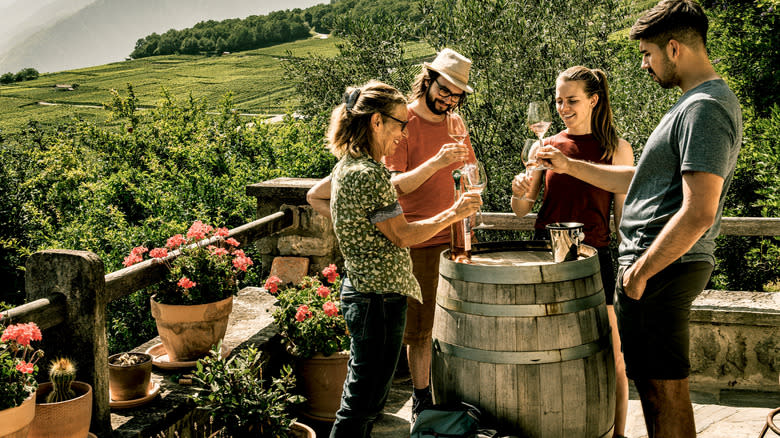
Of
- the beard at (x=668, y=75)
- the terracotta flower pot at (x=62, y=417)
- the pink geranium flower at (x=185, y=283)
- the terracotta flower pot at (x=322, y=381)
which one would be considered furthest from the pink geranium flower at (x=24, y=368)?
the beard at (x=668, y=75)

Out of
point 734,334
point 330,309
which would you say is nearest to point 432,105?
point 330,309

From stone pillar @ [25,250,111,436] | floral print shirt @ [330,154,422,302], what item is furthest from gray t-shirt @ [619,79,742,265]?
stone pillar @ [25,250,111,436]

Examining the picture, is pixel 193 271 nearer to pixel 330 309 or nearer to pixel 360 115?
pixel 330 309

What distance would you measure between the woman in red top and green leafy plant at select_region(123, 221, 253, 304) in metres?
1.52

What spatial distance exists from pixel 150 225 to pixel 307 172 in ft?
7.24

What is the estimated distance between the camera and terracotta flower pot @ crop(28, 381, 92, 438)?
94.0 inches

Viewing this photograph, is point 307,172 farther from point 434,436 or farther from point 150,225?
point 434,436

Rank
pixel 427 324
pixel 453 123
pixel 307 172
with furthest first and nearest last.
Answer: pixel 307 172 < pixel 427 324 < pixel 453 123

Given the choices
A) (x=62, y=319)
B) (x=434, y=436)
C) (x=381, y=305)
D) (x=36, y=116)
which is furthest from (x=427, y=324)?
(x=36, y=116)

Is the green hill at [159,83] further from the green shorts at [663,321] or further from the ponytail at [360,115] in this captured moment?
the green shorts at [663,321]

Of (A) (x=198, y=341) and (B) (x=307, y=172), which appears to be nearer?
(A) (x=198, y=341)

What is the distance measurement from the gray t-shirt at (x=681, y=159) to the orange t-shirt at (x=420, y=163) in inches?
39.2

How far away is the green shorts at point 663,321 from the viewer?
2217 mm

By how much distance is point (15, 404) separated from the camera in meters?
2.14
